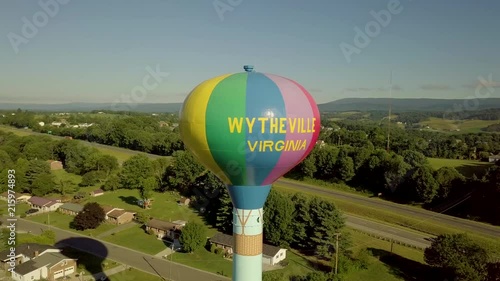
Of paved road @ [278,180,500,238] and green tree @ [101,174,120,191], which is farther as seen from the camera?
green tree @ [101,174,120,191]

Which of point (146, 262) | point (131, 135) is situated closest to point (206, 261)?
point (146, 262)

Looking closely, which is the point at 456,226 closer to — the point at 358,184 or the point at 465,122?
the point at 358,184

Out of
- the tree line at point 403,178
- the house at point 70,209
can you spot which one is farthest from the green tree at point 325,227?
the house at point 70,209

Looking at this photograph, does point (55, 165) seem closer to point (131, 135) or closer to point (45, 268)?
point (131, 135)

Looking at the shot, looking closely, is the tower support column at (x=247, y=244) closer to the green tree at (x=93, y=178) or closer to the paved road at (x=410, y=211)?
the paved road at (x=410, y=211)

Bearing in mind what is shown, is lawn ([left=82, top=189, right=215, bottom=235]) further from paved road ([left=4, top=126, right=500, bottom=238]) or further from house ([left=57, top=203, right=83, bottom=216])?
paved road ([left=4, top=126, right=500, bottom=238])

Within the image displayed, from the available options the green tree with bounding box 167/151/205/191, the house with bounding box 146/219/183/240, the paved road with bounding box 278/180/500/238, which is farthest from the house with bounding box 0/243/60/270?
the paved road with bounding box 278/180/500/238

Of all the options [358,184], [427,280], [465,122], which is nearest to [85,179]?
[358,184]
